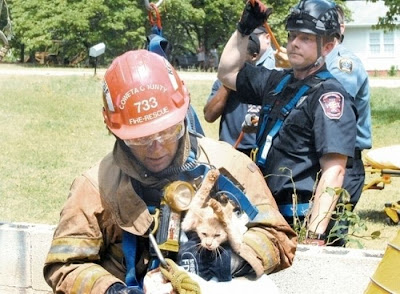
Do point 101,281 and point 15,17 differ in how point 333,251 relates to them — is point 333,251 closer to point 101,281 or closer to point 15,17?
point 101,281

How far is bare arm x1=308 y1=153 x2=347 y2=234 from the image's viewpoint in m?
4.56

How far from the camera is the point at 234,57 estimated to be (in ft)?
16.5

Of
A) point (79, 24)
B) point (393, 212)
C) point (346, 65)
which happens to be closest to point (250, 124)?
point (346, 65)

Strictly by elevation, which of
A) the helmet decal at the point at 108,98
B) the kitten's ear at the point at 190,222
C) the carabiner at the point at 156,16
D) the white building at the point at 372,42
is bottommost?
the white building at the point at 372,42

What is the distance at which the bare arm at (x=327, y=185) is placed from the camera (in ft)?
15.0

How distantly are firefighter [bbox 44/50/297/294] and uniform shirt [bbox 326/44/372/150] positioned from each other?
6.72 ft

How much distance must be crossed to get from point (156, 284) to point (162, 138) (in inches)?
19.7

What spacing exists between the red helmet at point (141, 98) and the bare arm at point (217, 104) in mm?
2917

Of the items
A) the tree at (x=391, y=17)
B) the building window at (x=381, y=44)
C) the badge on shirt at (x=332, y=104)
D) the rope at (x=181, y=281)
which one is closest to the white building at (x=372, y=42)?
the building window at (x=381, y=44)

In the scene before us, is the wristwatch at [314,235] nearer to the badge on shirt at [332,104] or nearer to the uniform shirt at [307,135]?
the uniform shirt at [307,135]

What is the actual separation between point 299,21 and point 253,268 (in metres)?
2.04

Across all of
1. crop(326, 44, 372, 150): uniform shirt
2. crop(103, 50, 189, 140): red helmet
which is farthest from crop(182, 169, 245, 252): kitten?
crop(326, 44, 372, 150): uniform shirt

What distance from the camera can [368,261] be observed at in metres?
4.62

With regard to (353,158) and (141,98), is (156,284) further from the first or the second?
(353,158)
